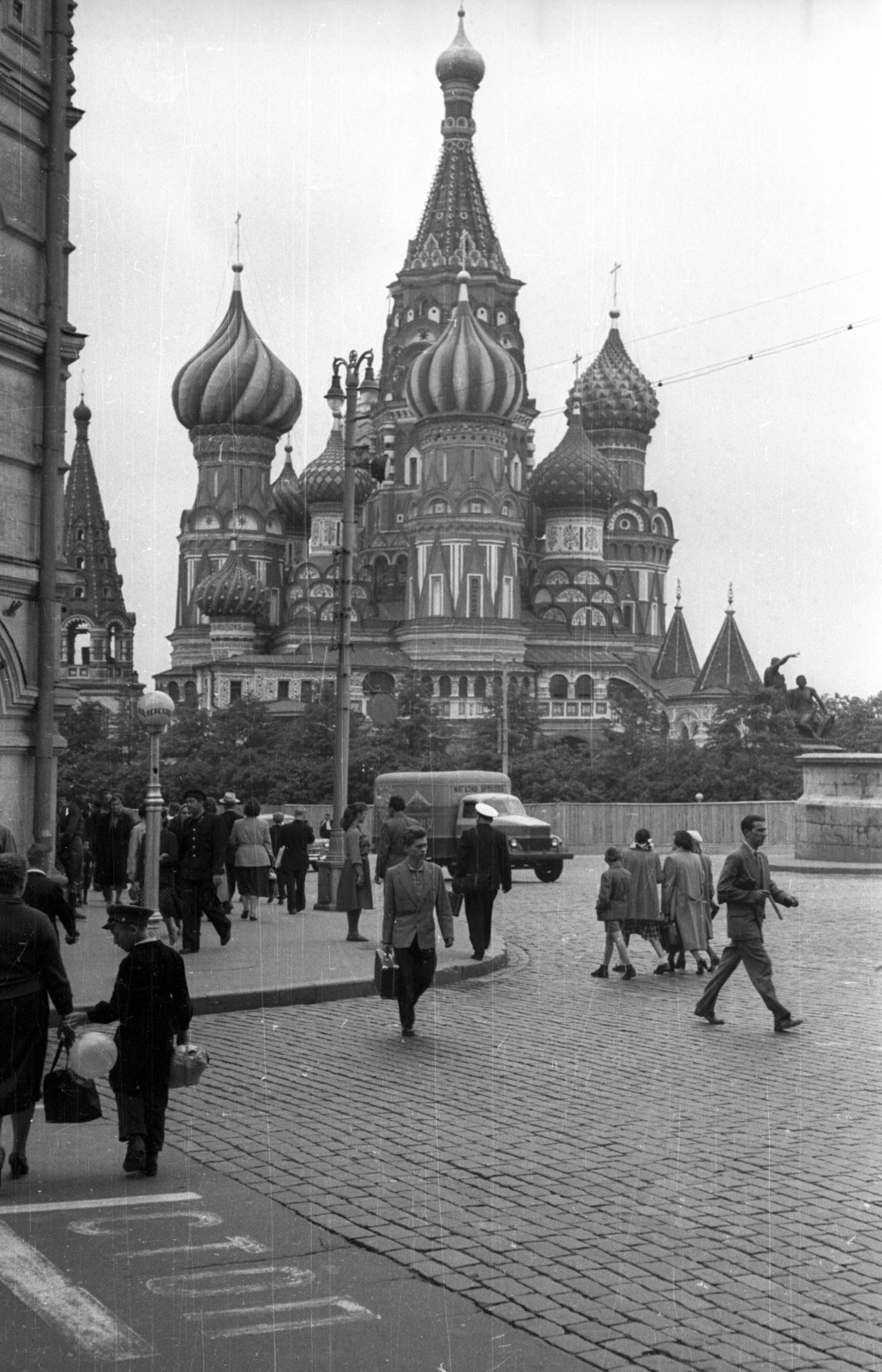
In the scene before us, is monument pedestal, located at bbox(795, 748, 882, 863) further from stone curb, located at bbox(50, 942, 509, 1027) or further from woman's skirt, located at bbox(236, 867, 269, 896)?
stone curb, located at bbox(50, 942, 509, 1027)

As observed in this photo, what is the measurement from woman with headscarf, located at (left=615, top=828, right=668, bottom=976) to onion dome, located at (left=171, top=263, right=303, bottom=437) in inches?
3294

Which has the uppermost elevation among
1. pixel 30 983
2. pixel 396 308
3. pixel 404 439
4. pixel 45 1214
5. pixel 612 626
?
pixel 396 308

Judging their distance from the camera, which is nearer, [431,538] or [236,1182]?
[236,1182]

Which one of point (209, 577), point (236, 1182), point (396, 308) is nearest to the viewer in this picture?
point (236, 1182)

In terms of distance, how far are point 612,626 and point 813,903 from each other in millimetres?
71832

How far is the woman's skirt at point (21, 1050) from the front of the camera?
7.39 m

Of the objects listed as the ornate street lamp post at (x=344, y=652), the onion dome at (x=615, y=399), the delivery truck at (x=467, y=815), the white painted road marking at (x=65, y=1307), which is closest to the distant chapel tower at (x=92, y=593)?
the onion dome at (x=615, y=399)

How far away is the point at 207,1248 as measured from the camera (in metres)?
6.51

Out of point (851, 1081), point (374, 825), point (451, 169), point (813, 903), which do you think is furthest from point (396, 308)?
point (851, 1081)

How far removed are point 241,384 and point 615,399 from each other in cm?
2183

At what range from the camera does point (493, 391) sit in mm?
88375

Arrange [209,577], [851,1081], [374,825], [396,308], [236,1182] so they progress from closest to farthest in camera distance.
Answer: [236,1182], [851,1081], [374,825], [209,577], [396,308]

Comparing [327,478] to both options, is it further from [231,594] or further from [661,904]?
[661,904]

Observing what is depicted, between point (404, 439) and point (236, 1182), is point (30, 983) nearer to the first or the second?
point (236, 1182)
